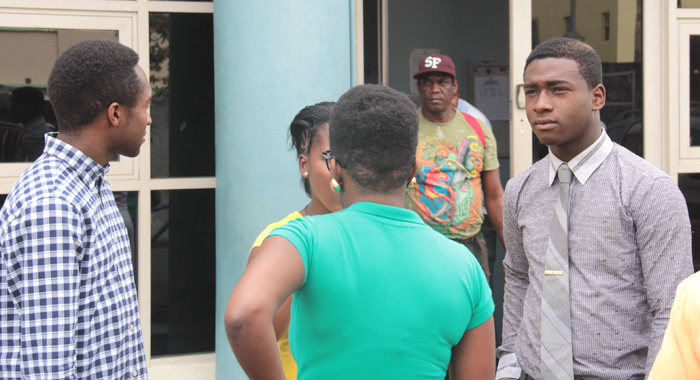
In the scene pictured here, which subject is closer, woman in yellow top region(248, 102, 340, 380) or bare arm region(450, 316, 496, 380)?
bare arm region(450, 316, 496, 380)

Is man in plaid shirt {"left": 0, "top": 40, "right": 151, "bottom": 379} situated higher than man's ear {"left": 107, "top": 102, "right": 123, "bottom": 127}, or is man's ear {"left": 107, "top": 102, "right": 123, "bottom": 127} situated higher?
man's ear {"left": 107, "top": 102, "right": 123, "bottom": 127}

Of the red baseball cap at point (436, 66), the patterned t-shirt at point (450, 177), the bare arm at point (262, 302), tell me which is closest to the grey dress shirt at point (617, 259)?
the bare arm at point (262, 302)

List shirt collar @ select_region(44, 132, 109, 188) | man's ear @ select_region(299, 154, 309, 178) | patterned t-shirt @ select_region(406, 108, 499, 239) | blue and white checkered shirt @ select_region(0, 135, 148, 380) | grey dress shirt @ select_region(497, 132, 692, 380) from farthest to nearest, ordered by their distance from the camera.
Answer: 1. patterned t-shirt @ select_region(406, 108, 499, 239)
2. man's ear @ select_region(299, 154, 309, 178)
3. grey dress shirt @ select_region(497, 132, 692, 380)
4. shirt collar @ select_region(44, 132, 109, 188)
5. blue and white checkered shirt @ select_region(0, 135, 148, 380)

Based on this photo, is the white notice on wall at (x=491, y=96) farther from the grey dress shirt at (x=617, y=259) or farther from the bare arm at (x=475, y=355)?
the bare arm at (x=475, y=355)

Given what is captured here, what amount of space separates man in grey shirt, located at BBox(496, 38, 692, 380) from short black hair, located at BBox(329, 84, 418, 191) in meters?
0.90

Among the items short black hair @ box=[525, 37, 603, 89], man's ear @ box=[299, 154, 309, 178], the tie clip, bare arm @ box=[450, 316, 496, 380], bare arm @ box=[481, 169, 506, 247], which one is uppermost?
short black hair @ box=[525, 37, 603, 89]

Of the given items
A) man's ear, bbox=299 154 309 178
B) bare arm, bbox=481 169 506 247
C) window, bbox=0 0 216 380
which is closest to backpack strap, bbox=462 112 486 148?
bare arm, bbox=481 169 506 247

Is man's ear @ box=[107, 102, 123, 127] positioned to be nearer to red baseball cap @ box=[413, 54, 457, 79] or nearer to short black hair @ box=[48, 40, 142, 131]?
short black hair @ box=[48, 40, 142, 131]

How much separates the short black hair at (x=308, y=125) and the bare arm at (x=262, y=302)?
99 centimetres

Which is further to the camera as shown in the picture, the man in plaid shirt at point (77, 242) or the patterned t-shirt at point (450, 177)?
the patterned t-shirt at point (450, 177)

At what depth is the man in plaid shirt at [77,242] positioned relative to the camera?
6.00 feet

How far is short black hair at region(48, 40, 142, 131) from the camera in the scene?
2.10 metres

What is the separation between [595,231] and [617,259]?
0.35 ft

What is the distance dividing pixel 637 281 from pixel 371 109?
113 centimetres
